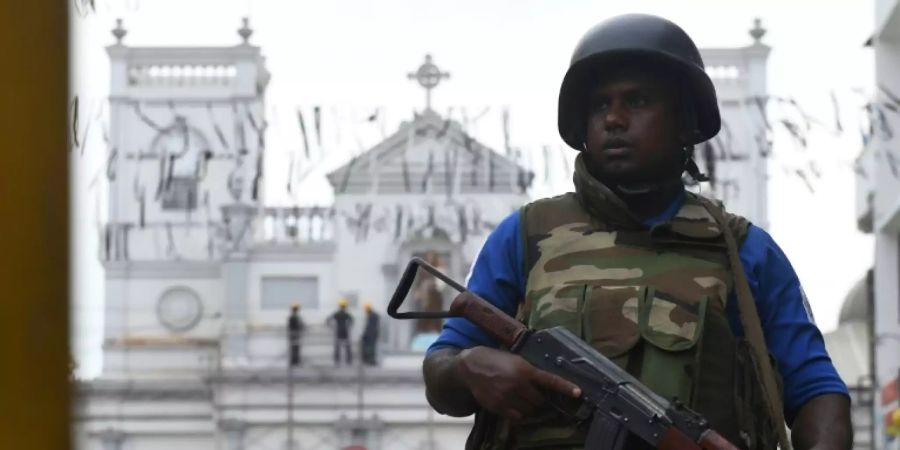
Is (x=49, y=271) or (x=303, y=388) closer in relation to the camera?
(x=49, y=271)

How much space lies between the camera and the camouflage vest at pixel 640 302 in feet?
6.12

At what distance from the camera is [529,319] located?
1.95m

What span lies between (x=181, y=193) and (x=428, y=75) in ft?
24.9

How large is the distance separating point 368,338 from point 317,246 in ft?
13.3

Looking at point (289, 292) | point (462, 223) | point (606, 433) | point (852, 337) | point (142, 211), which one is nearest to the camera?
point (606, 433)

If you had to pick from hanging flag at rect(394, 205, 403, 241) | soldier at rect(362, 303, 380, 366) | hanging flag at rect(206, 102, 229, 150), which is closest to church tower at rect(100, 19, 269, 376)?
hanging flag at rect(206, 102, 229, 150)

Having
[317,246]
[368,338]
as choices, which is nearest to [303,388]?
[368,338]

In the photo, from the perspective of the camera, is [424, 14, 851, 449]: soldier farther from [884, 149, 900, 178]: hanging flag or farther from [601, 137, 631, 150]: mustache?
[884, 149, 900, 178]: hanging flag

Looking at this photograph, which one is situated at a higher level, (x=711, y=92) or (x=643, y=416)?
(x=711, y=92)

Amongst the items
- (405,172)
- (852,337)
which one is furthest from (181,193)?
(852,337)

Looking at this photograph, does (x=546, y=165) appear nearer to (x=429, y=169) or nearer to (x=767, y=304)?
(x=429, y=169)

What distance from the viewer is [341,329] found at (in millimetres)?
39781

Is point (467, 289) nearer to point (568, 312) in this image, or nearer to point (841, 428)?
point (568, 312)

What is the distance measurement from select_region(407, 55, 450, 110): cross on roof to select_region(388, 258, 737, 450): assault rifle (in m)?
35.9
